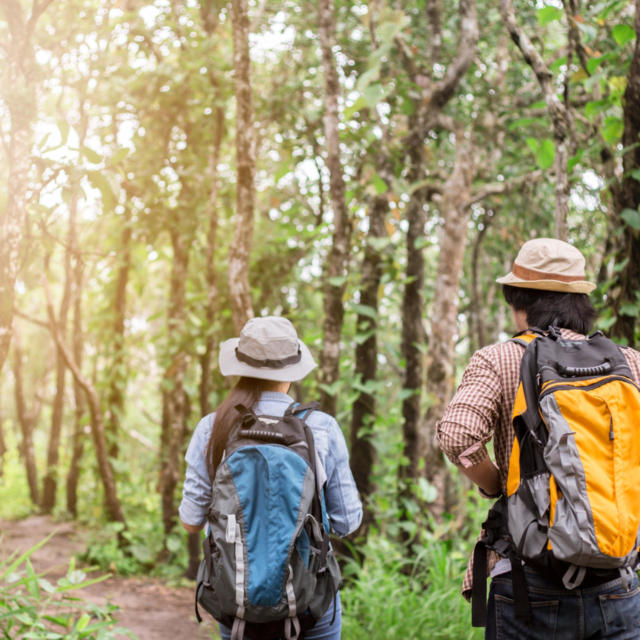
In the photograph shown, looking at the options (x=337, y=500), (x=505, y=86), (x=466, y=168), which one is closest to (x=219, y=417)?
(x=337, y=500)

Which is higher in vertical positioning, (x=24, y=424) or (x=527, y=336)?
(x=527, y=336)

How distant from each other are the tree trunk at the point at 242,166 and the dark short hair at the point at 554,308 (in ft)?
10.5

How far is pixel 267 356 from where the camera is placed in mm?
2744

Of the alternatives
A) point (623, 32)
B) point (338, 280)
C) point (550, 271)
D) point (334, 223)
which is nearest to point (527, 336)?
point (550, 271)

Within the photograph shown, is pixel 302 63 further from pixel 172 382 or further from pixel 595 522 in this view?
pixel 595 522

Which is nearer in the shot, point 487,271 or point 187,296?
point 187,296

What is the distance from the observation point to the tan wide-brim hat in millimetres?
2467

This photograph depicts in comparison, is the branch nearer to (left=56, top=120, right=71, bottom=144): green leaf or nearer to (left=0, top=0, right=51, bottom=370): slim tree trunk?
(left=56, top=120, right=71, bottom=144): green leaf

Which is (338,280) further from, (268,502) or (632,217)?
(268,502)

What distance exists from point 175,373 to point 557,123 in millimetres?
4849

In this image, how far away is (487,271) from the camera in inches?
470

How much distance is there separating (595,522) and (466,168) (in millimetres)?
5272

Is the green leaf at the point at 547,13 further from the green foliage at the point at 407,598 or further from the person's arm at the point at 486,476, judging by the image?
the green foliage at the point at 407,598

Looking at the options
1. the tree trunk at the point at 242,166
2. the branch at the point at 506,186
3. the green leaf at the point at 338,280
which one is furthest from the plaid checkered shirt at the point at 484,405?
the branch at the point at 506,186
